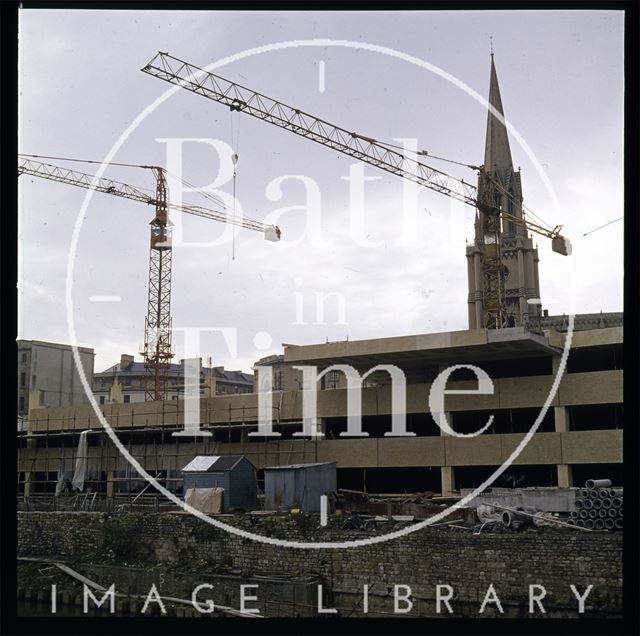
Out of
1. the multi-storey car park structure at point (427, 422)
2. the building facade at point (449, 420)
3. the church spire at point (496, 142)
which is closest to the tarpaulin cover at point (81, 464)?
the multi-storey car park structure at point (427, 422)

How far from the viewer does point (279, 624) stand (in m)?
7.27

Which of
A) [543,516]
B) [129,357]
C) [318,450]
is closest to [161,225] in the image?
[129,357]

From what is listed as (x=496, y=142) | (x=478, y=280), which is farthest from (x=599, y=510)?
(x=496, y=142)

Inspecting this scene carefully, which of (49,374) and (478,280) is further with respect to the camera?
(478,280)

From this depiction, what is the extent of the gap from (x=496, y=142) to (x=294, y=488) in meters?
53.6

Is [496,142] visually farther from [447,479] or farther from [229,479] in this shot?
[229,479]

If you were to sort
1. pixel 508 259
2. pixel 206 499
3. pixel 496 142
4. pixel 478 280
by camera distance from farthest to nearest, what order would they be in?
pixel 496 142, pixel 508 259, pixel 478 280, pixel 206 499

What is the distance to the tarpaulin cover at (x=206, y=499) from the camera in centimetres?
2353

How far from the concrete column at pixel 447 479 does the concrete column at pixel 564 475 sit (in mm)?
3308

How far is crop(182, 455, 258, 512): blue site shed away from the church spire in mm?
42754

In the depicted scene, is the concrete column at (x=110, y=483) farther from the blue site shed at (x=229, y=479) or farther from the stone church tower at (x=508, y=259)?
the stone church tower at (x=508, y=259)

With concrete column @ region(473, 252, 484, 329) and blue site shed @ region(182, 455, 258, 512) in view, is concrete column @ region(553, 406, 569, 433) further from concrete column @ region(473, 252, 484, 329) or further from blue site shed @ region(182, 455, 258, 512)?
concrete column @ region(473, 252, 484, 329)

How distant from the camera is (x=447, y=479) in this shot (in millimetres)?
25922

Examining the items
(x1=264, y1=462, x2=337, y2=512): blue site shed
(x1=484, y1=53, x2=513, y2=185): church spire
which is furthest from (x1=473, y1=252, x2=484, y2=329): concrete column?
(x1=264, y1=462, x2=337, y2=512): blue site shed
